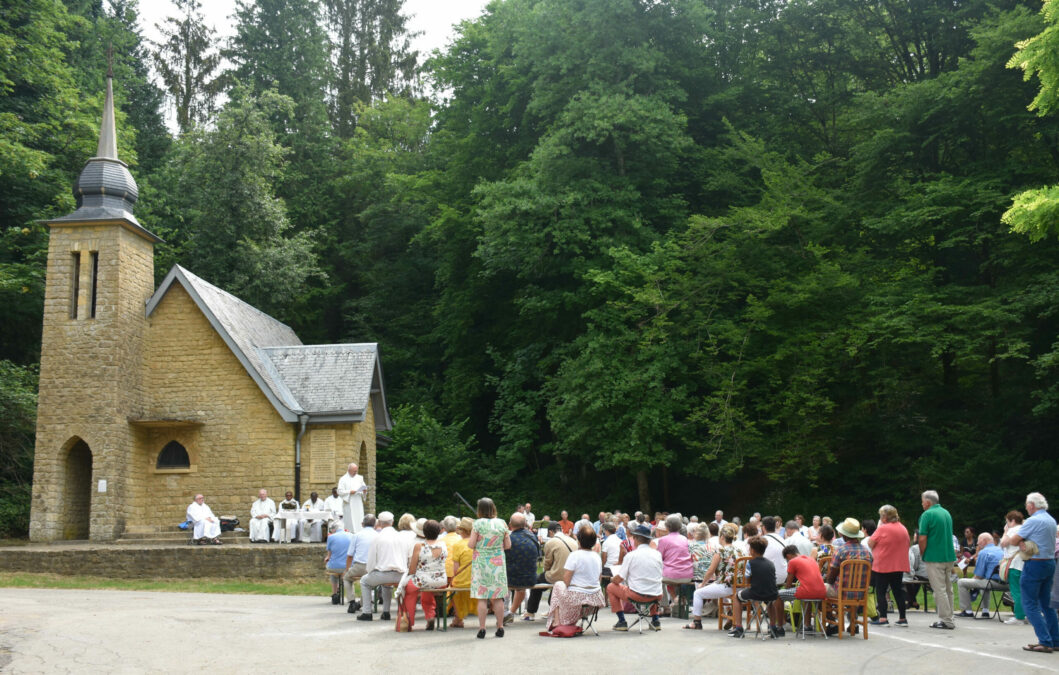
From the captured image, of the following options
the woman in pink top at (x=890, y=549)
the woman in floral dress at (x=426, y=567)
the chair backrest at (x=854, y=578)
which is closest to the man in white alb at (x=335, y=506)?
the woman in floral dress at (x=426, y=567)

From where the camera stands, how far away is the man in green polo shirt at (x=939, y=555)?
11.5m

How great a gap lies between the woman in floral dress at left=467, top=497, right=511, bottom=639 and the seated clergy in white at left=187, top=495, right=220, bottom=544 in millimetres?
11326

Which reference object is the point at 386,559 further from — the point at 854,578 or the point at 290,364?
the point at 290,364

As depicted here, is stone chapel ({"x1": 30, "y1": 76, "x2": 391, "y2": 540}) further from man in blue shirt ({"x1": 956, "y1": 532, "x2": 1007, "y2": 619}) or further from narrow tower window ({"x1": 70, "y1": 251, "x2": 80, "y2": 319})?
man in blue shirt ({"x1": 956, "y1": 532, "x2": 1007, "y2": 619})

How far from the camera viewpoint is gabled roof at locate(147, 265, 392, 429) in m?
22.0

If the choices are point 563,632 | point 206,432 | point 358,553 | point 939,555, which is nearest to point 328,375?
point 206,432

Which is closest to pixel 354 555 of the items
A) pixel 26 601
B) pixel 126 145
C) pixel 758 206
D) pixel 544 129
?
pixel 26 601

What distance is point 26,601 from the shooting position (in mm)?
13297

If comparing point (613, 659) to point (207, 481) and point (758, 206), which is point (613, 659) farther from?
point (758, 206)

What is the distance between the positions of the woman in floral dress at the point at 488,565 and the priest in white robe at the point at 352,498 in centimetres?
852

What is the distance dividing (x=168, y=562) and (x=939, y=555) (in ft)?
44.8

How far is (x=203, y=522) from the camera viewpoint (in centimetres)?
1983

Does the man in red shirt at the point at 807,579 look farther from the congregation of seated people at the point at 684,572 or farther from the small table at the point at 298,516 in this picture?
the small table at the point at 298,516

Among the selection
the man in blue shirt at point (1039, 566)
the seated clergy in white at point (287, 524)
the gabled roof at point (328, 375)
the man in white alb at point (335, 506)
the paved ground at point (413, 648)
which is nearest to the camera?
the paved ground at point (413, 648)
